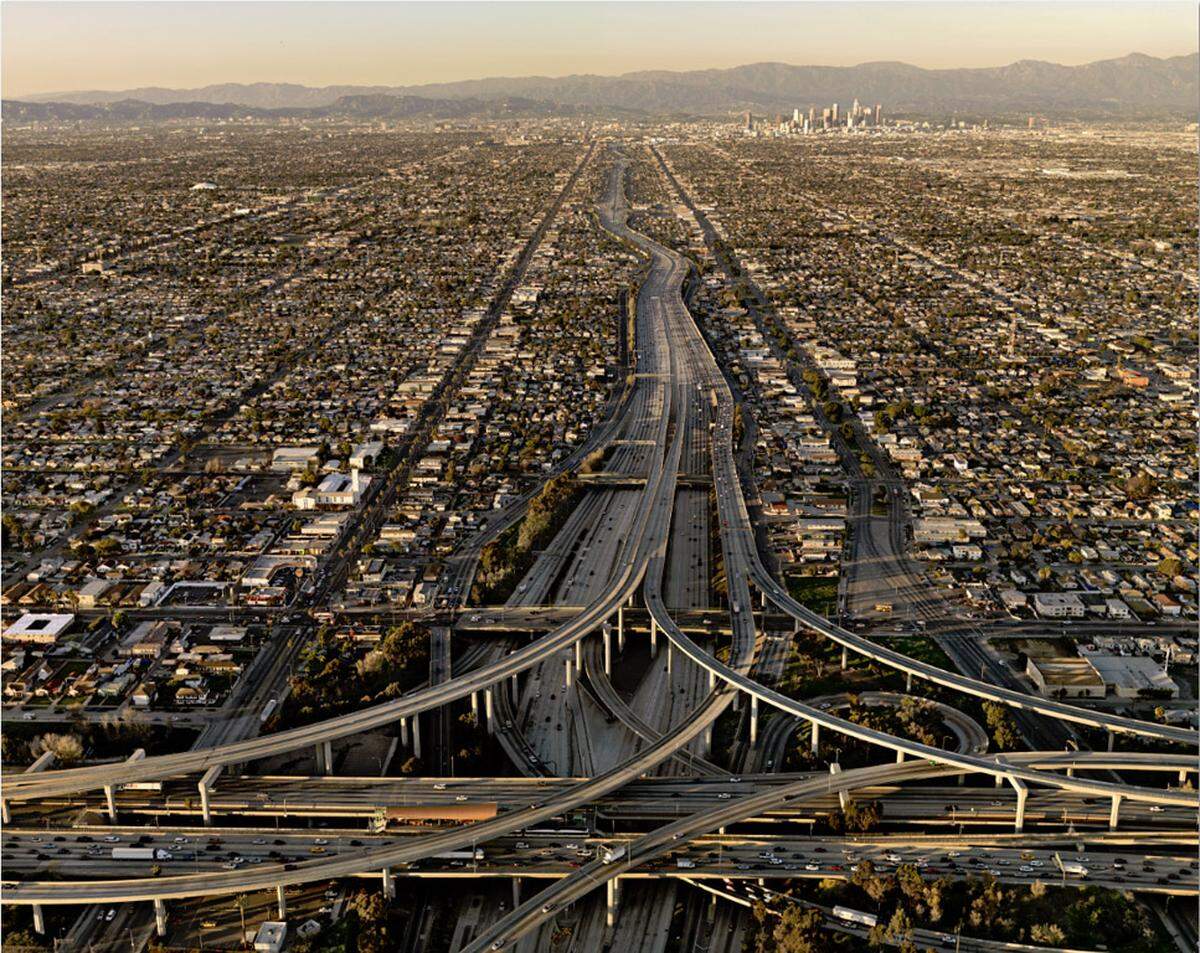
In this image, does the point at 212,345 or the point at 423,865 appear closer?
the point at 423,865

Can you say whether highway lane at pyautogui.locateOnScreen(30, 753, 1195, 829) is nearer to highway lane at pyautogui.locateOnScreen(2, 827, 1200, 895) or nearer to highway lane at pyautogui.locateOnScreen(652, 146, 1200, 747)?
highway lane at pyautogui.locateOnScreen(2, 827, 1200, 895)

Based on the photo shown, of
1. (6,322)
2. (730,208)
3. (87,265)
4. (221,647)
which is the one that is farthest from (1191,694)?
(730,208)

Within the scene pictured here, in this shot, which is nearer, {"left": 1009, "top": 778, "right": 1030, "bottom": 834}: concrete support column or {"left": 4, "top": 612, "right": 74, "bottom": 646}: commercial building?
{"left": 1009, "top": 778, "right": 1030, "bottom": 834}: concrete support column

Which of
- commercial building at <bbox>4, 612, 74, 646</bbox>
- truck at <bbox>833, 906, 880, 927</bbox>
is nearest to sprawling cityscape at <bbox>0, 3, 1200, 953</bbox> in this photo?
truck at <bbox>833, 906, 880, 927</bbox>

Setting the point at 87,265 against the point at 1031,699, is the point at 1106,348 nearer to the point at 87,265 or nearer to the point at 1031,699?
the point at 1031,699

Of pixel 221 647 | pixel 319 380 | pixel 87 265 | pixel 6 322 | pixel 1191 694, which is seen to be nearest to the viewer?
pixel 1191 694

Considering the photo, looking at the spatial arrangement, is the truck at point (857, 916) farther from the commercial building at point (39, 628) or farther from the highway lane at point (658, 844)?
the commercial building at point (39, 628)

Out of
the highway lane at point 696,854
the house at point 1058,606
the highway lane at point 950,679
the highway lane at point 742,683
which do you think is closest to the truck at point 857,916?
the highway lane at point 696,854

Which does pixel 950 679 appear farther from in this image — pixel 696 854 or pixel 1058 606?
pixel 696 854
